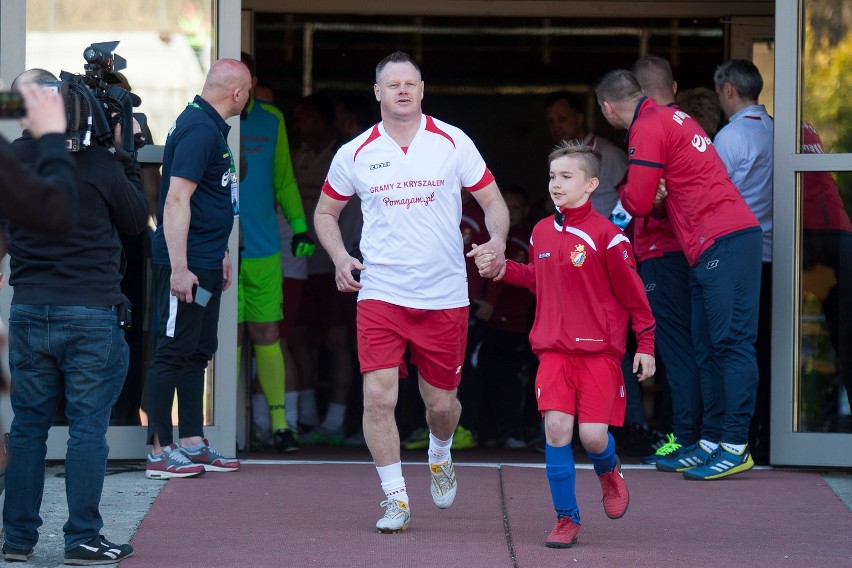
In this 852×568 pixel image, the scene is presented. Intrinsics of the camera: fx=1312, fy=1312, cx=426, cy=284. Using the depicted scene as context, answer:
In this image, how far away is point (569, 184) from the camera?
504cm

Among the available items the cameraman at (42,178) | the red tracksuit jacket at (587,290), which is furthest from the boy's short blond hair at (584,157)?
the cameraman at (42,178)

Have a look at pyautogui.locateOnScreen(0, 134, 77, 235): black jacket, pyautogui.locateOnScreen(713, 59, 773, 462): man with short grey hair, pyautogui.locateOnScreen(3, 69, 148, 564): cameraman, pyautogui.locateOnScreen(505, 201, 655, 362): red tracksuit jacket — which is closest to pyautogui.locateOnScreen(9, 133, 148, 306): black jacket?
pyautogui.locateOnScreen(3, 69, 148, 564): cameraman

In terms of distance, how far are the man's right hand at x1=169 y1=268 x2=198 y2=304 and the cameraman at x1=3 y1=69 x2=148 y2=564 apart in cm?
132

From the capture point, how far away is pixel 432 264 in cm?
520

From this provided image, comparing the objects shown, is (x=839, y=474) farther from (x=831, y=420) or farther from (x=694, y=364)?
(x=694, y=364)

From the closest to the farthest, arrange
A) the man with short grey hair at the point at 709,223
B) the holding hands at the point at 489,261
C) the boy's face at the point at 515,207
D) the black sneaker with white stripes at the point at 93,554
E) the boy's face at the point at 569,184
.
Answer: the black sneaker with white stripes at the point at 93,554
the holding hands at the point at 489,261
the boy's face at the point at 569,184
the man with short grey hair at the point at 709,223
the boy's face at the point at 515,207

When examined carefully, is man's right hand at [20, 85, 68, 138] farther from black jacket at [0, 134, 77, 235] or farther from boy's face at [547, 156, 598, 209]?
boy's face at [547, 156, 598, 209]

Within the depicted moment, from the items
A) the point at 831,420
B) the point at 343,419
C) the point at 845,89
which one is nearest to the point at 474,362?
the point at 343,419

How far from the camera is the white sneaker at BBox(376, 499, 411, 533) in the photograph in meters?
5.15

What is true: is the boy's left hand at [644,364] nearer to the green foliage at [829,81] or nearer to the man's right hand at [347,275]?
the man's right hand at [347,275]

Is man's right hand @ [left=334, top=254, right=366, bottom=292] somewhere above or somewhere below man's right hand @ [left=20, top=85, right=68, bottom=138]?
below

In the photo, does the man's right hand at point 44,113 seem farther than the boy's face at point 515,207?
No

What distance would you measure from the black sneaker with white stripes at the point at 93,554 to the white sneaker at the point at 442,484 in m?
1.42

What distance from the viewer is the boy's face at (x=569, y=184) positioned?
5039 millimetres
